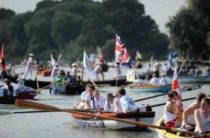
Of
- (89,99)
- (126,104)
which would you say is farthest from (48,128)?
(126,104)

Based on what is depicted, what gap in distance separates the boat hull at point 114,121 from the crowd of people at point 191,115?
372 cm

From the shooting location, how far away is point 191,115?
71.5 ft

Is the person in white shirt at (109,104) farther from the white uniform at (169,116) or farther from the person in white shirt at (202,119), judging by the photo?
the person in white shirt at (202,119)

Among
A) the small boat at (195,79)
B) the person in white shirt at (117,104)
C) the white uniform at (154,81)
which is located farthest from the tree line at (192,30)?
the person in white shirt at (117,104)

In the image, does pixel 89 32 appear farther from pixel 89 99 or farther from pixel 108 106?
pixel 108 106

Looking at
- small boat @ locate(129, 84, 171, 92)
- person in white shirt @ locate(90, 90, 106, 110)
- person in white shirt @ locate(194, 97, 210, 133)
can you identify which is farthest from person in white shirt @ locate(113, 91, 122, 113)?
small boat @ locate(129, 84, 171, 92)

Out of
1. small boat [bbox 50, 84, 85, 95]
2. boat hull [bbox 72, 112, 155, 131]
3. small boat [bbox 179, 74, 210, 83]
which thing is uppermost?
small boat [bbox 179, 74, 210, 83]

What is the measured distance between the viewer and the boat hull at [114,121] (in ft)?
91.0

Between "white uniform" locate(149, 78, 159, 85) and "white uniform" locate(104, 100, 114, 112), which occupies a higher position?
"white uniform" locate(149, 78, 159, 85)

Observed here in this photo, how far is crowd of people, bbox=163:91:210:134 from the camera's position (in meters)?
20.3

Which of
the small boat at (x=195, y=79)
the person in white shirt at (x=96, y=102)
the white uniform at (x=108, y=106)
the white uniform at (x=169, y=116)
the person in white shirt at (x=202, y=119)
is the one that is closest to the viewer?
the person in white shirt at (x=202, y=119)

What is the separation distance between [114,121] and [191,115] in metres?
7.67

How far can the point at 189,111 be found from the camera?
→ 21672 millimetres

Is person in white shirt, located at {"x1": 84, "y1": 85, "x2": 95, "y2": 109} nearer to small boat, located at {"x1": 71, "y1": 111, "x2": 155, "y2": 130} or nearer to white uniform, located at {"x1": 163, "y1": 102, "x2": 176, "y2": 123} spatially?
small boat, located at {"x1": 71, "y1": 111, "x2": 155, "y2": 130}
